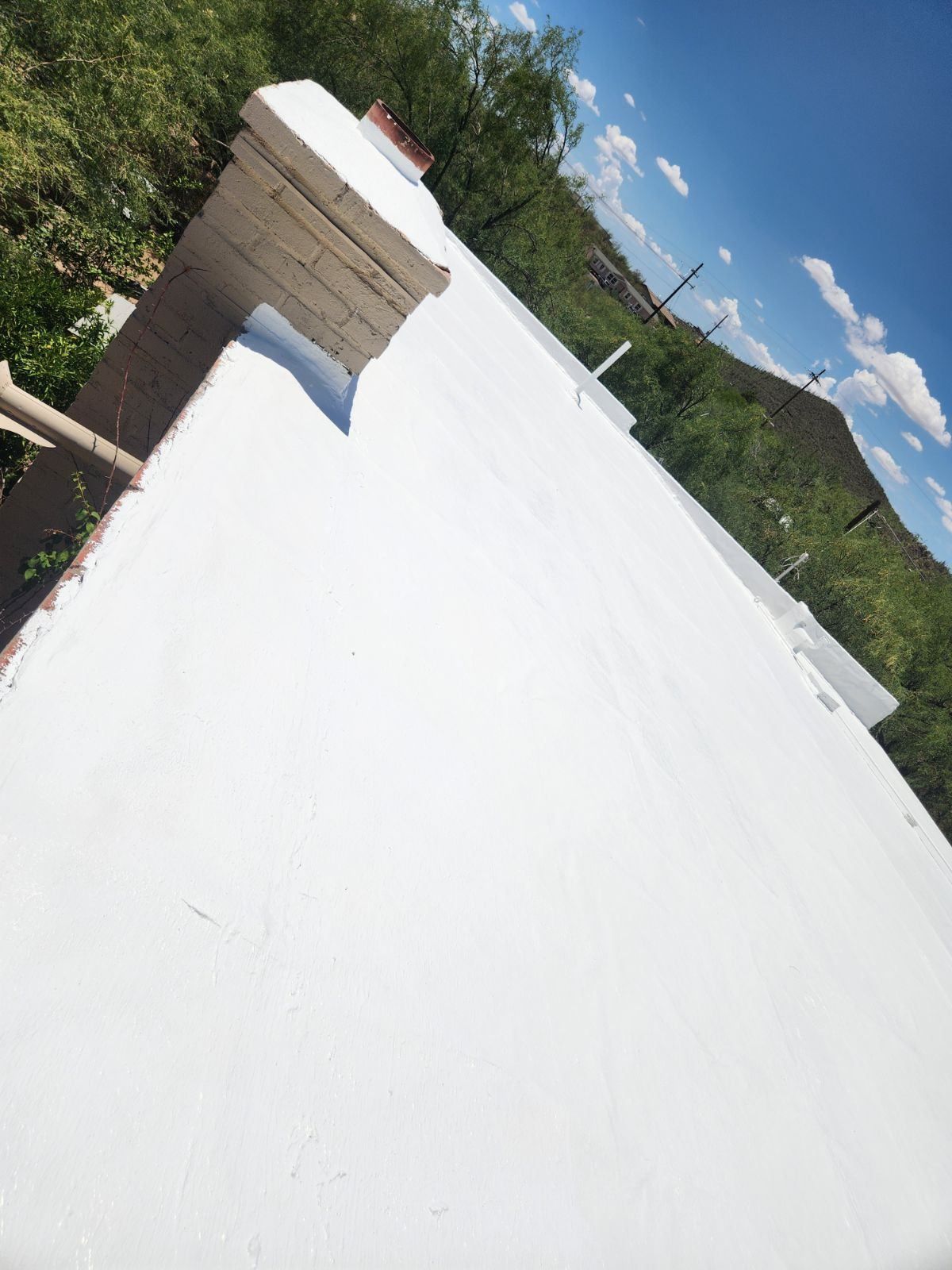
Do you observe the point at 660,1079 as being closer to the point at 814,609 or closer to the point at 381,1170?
the point at 381,1170

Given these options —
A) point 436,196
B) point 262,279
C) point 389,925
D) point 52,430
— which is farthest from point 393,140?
point 436,196

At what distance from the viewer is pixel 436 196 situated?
16.5 metres

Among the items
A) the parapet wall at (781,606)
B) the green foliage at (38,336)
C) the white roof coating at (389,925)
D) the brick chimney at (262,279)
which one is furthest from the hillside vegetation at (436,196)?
the parapet wall at (781,606)

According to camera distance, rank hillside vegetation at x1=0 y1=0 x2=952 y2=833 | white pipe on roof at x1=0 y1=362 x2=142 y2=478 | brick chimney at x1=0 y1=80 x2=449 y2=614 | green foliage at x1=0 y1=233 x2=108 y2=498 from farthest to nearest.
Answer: hillside vegetation at x1=0 y1=0 x2=952 y2=833 → green foliage at x1=0 y1=233 x2=108 y2=498 → brick chimney at x1=0 y1=80 x2=449 y2=614 → white pipe on roof at x1=0 y1=362 x2=142 y2=478

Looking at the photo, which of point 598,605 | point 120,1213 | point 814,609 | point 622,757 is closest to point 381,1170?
point 120,1213

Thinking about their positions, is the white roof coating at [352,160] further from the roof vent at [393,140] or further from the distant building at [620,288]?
the distant building at [620,288]

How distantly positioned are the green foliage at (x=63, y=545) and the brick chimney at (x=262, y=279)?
0.16 ft

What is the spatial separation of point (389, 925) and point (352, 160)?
2796 millimetres

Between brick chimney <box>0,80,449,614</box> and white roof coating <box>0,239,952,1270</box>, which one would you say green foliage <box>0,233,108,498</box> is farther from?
white roof coating <box>0,239,952,1270</box>

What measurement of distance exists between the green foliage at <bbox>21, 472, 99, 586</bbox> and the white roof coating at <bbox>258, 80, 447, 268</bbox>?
1.49 m

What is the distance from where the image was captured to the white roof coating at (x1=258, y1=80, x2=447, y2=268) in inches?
86.2

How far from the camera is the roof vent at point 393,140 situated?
475cm

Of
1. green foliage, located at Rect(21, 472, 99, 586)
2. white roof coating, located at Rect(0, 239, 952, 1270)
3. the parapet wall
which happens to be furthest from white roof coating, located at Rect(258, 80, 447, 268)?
the parapet wall

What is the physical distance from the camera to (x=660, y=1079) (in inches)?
83.5
